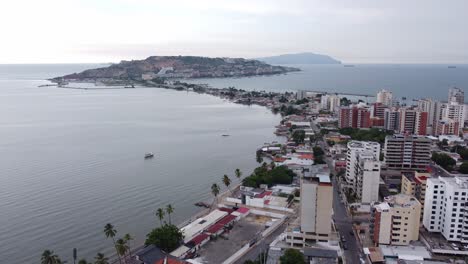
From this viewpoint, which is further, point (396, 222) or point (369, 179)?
point (369, 179)

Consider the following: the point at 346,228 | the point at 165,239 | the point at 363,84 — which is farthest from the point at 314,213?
the point at 363,84

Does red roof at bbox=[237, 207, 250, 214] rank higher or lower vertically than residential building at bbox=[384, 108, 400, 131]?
lower

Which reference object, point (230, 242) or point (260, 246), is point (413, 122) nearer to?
point (260, 246)

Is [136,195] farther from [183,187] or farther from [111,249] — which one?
[111,249]

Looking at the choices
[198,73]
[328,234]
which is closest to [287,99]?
[328,234]

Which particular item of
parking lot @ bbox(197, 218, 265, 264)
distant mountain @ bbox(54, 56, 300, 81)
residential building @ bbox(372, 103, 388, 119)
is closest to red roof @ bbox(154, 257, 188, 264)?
parking lot @ bbox(197, 218, 265, 264)

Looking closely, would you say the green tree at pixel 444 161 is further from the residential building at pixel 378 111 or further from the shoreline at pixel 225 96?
the residential building at pixel 378 111

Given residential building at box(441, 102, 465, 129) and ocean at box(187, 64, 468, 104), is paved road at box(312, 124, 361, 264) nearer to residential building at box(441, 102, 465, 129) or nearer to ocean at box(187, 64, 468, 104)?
residential building at box(441, 102, 465, 129)

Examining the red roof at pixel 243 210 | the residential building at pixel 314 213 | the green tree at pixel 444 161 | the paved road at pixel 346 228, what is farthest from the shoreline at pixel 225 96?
the green tree at pixel 444 161
